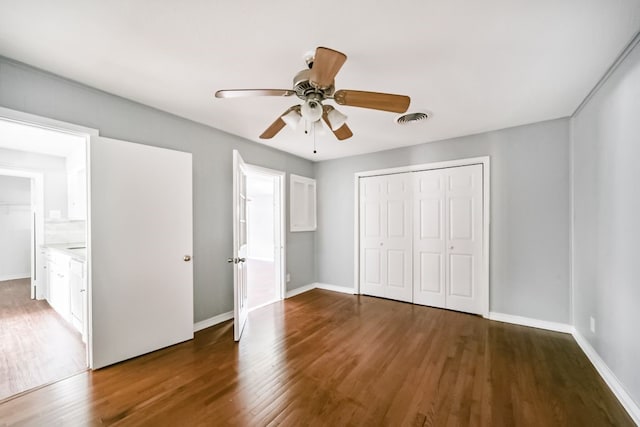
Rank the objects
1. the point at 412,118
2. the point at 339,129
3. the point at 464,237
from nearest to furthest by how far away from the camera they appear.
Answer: the point at 339,129, the point at 412,118, the point at 464,237

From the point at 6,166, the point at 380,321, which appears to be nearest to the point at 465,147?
the point at 380,321

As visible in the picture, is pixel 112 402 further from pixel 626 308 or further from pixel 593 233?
pixel 593 233

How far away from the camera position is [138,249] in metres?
2.41

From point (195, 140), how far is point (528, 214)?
4.14 meters

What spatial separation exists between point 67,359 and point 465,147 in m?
5.04

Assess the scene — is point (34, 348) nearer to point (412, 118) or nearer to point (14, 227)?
point (412, 118)

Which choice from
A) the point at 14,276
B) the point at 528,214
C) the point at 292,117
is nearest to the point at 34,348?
the point at 292,117

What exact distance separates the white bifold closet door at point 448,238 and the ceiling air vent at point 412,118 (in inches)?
43.5

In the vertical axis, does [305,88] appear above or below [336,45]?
below

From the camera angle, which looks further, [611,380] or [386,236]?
[386,236]

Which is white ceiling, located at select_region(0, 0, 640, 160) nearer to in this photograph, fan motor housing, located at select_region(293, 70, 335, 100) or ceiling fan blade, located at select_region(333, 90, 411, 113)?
fan motor housing, located at select_region(293, 70, 335, 100)

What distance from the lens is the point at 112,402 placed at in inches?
70.4

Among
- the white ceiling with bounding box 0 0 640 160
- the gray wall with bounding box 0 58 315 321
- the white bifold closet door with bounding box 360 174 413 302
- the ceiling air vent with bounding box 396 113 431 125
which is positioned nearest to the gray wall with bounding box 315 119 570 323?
the white ceiling with bounding box 0 0 640 160

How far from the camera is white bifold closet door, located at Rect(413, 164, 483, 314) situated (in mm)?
3453
